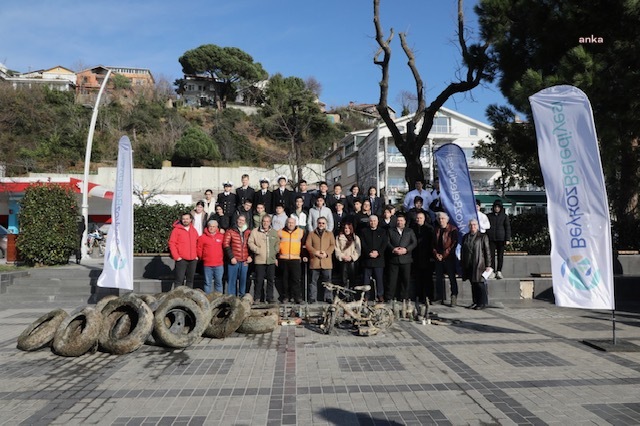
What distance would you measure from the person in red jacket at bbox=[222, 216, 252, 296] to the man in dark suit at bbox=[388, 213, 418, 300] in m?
2.93

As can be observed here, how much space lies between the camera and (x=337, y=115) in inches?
2891

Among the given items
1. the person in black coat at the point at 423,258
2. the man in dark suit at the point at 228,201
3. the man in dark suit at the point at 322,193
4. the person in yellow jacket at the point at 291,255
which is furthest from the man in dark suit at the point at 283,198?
the person in black coat at the point at 423,258

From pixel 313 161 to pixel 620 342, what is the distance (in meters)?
40.9

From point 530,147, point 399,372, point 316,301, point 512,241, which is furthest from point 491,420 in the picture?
point 530,147

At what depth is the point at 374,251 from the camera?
9531 mm

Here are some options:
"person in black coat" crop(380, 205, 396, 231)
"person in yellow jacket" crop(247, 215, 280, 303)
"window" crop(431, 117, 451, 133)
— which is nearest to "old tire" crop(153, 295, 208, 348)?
"person in yellow jacket" crop(247, 215, 280, 303)

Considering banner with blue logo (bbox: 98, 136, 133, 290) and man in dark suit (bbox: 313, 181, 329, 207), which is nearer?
banner with blue logo (bbox: 98, 136, 133, 290)

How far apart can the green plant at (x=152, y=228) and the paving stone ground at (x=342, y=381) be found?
5468 mm

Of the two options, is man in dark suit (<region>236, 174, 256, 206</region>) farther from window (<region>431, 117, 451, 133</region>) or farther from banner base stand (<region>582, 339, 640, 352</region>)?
window (<region>431, 117, 451, 133</region>)

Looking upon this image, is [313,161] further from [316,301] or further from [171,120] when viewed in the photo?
[316,301]

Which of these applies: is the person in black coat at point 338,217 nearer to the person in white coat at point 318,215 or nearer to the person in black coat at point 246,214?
the person in white coat at point 318,215

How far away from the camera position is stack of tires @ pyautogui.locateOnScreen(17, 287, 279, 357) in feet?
21.4

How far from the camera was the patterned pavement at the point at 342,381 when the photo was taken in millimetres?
4336

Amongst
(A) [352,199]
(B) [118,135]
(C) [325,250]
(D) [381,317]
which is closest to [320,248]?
(C) [325,250]
